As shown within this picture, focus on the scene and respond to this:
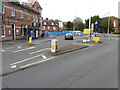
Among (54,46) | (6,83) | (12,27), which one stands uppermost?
(12,27)

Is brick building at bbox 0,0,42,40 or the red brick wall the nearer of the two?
brick building at bbox 0,0,42,40

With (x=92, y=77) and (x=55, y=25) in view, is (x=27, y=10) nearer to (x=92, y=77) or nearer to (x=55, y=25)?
(x=92, y=77)

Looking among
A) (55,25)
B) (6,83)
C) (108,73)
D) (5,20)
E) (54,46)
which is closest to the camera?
(6,83)

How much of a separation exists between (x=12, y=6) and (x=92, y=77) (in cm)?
2226

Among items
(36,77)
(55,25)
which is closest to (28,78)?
(36,77)

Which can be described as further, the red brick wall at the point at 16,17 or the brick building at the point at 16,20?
the red brick wall at the point at 16,17

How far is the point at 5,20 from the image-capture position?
21078 millimetres

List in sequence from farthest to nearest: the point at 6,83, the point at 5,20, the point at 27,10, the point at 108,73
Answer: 1. the point at 27,10
2. the point at 5,20
3. the point at 108,73
4. the point at 6,83

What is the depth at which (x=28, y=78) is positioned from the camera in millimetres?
5105

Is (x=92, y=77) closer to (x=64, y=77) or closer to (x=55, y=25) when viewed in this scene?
(x=64, y=77)

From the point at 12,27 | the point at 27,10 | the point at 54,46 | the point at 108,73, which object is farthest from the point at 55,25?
the point at 108,73

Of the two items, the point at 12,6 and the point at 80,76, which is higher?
the point at 12,6

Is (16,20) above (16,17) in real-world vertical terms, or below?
below

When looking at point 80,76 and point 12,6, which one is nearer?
point 80,76
